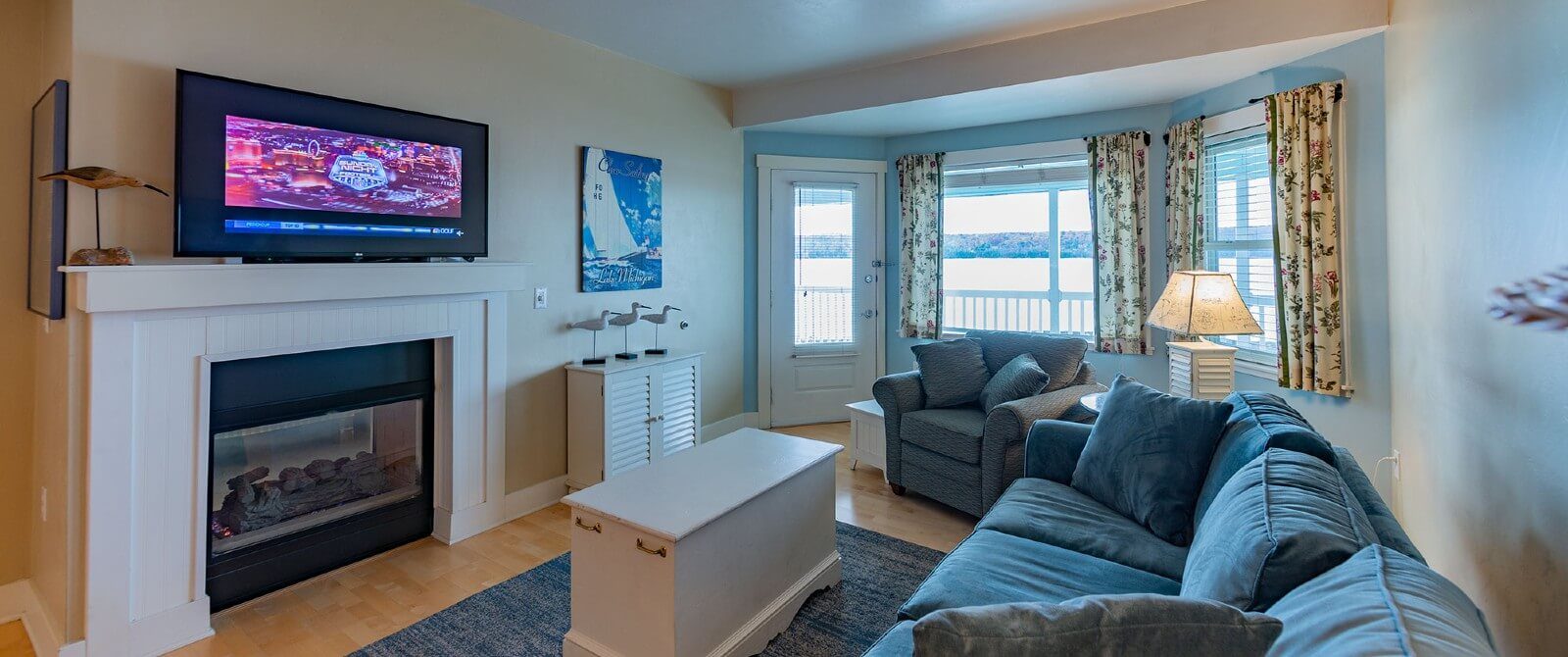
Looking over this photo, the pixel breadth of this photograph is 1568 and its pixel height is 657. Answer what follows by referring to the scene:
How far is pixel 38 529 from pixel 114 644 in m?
0.67

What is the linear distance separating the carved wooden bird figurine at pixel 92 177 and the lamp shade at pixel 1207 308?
3846 millimetres

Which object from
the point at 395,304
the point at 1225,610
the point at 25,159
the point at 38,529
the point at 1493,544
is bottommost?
the point at 38,529

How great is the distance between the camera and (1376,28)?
284 centimetres

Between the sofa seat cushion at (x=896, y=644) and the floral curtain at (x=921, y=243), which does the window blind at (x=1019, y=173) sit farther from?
the sofa seat cushion at (x=896, y=644)

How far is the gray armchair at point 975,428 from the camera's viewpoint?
9.90ft

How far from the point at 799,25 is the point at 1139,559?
2.87 meters

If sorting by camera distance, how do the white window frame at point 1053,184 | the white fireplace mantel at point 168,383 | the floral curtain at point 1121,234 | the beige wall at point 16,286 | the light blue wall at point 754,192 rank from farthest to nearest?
the light blue wall at point 754,192 < the white window frame at point 1053,184 < the floral curtain at point 1121,234 < the beige wall at point 16,286 < the white fireplace mantel at point 168,383

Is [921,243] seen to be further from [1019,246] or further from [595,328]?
[595,328]

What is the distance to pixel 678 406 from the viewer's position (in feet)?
13.0

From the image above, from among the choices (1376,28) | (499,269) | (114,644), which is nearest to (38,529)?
(114,644)

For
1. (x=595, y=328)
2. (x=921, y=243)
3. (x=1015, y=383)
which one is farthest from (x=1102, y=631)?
(x=921, y=243)

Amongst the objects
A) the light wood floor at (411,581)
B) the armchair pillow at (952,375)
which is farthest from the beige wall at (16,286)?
the armchair pillow at (952,375)

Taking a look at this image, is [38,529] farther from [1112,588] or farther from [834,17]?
[834,17]

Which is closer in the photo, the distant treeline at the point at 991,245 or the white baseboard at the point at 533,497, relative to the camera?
Answer: the white baseboard at the point at 533,497
